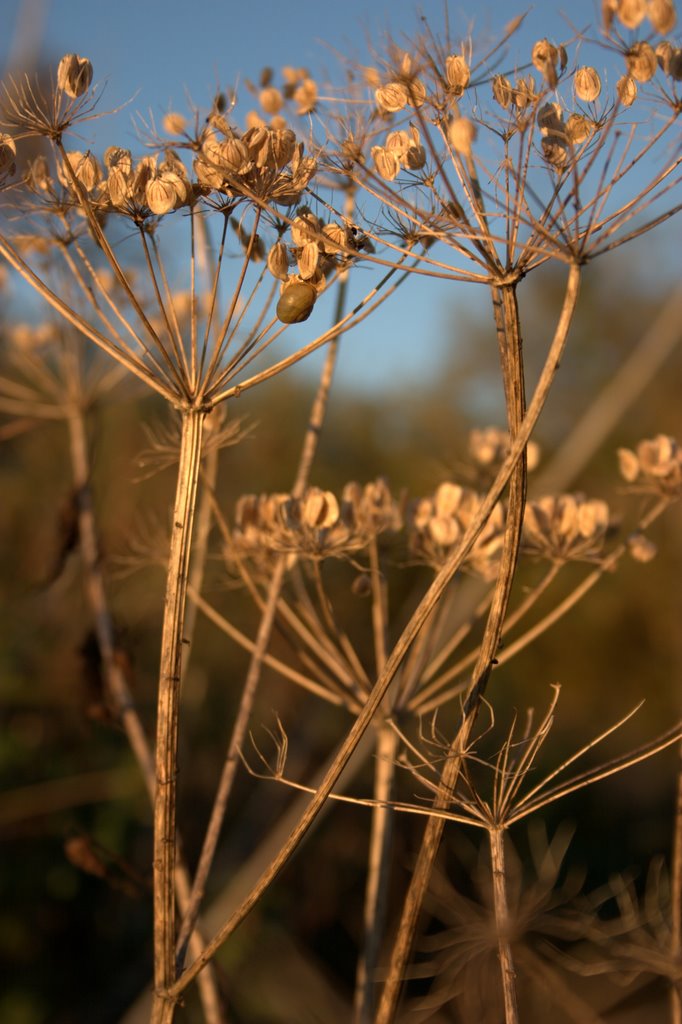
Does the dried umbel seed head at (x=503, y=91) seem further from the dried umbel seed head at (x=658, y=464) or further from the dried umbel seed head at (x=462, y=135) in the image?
the dried umbel seed head at (x=658, y=464)

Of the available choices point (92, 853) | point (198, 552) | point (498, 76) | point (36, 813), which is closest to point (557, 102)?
point (498, 76)

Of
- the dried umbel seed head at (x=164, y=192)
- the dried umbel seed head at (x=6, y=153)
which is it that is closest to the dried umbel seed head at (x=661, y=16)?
the dried umbel seed head at (x=164, y=192)

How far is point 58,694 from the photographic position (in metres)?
4.53

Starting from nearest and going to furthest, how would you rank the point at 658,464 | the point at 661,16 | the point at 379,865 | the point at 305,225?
the point at 661,16 → the point at 305,225 → the point at 379,865 → the point at 658,464

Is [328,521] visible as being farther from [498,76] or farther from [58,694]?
[58,694]

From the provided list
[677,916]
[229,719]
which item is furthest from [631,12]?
[229,719]

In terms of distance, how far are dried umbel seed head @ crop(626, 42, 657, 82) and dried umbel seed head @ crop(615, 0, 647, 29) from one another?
26 millimetres

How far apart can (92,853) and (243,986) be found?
3543 millimetres

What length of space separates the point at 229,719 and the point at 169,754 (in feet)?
16.9

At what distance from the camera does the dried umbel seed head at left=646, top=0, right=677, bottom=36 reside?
38.2 inches

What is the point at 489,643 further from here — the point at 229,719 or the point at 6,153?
the point at 229,719

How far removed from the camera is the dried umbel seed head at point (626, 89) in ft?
3.43

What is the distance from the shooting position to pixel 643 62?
1.00m

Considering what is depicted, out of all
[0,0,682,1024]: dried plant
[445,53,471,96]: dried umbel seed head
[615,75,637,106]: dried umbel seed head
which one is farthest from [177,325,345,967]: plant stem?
[615,75,637,106]: dried umbel seed head
